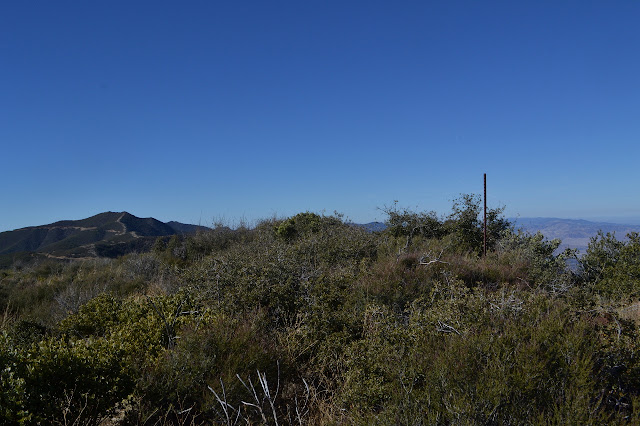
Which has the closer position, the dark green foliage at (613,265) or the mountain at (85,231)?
the dark green foliage at (613,265)

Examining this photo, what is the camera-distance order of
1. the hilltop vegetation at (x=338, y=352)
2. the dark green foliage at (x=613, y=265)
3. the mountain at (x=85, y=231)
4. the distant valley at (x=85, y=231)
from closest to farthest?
the hilltop vegetation at (x=338, y=352)
the dark green foliage at (x=613, y=265)
the distant valley at (x=85, y=231)
the mountain at (x=85, y=231)

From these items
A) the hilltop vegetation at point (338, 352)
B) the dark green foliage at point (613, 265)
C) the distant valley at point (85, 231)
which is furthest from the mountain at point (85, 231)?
the dark green foliage at point (613, 265)

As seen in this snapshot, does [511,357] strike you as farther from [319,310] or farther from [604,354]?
[319,310]

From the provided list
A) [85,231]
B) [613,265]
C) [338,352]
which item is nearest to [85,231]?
[85,231]

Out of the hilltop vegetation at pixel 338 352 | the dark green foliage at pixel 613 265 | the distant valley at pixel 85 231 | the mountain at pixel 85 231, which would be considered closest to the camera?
the hilltop vegetation at pixel 338 352

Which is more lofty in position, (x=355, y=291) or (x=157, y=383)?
(x=355, y=291)

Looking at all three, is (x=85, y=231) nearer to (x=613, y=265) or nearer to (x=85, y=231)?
(x=85, y=231)

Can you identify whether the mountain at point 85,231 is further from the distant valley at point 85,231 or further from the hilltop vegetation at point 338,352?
the hilltop vegetation at point 338,352

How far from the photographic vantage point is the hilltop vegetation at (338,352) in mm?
2908

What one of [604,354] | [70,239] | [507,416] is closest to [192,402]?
[507,416]

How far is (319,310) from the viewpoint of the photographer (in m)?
6.06

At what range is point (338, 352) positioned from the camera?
5.25 meters

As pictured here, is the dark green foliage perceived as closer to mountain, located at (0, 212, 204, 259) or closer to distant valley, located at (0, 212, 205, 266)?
distant valley, located at (0, 212, 205, 266)

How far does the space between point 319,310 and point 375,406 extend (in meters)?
2.24
